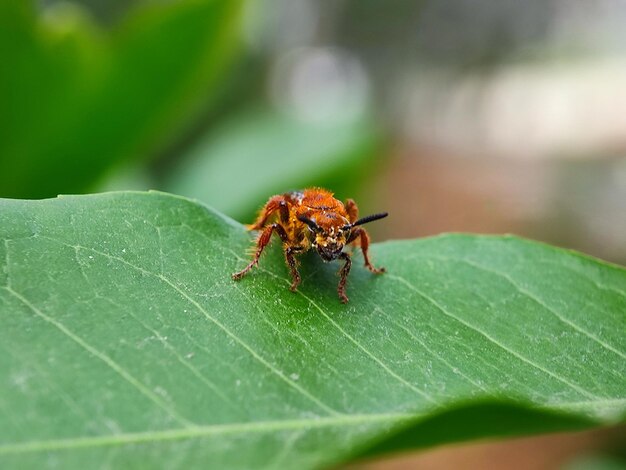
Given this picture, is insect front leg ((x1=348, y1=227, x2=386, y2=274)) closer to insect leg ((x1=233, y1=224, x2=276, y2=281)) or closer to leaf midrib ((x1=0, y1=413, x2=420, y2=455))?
insect leg ((x1=233, y1=224, x2=276, y2=281))

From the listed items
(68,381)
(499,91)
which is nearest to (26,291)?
(68,381)

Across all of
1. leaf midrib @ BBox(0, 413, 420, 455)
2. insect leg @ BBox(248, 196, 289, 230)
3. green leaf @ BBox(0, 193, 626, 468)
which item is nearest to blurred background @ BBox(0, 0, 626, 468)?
insect leg @ BBox(248, 196, 289, 230)

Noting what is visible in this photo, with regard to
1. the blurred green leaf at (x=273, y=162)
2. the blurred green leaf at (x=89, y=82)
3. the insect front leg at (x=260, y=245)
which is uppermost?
the blurred green leaf at (x=89, y=82)

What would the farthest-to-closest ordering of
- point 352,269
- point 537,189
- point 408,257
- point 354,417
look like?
point 537,189 → point 352,269 → point 408,257 → point 354,417

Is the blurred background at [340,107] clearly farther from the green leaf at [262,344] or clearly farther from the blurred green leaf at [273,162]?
the green leaf at [262,344]

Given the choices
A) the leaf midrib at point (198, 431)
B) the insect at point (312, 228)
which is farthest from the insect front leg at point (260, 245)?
the leaf midrib at point (198, 431)

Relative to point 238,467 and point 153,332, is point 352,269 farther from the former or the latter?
point 238,467
